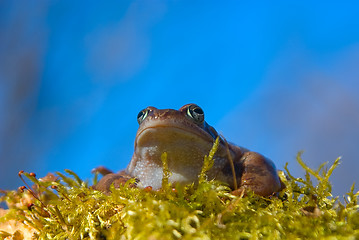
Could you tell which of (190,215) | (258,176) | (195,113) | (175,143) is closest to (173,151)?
(175,143)

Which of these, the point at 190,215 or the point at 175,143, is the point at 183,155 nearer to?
the point at 175,143

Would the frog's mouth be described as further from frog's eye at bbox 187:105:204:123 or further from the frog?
frog's eye at bbox 187:105:204:123

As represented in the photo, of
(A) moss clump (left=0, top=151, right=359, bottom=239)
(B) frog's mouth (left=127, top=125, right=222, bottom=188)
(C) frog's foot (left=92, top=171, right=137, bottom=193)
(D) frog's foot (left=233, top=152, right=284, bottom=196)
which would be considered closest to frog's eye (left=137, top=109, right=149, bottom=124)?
(B) frog's mouth (left=127, top=125, right=222, bottom=188)

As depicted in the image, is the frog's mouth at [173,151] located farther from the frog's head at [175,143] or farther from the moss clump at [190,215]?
the moss clump at [190,215]

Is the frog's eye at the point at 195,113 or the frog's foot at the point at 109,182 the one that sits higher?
the frog's eye at the point at 195,113

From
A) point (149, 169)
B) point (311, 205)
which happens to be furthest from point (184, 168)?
point (311, 205)

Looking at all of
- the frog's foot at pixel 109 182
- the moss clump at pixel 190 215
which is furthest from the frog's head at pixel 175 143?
the moss clump at pixel 190 215
